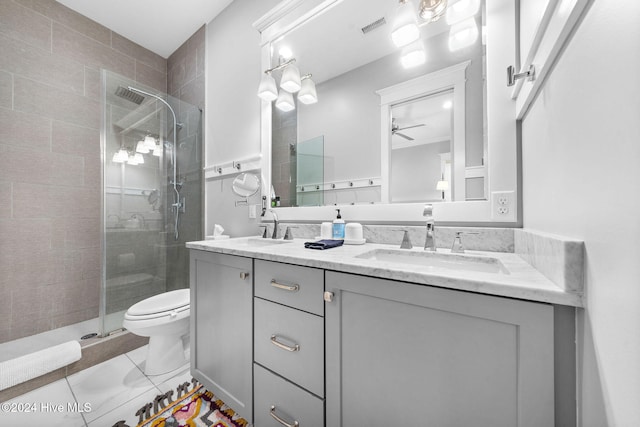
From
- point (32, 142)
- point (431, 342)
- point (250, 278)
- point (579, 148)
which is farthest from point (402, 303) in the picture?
point (32, 142)

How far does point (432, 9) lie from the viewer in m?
1.02

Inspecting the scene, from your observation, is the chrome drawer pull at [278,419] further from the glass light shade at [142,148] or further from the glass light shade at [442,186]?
the glass light shade at [142,148]

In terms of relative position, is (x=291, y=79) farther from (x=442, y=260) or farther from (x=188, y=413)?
(x=188, y=413)

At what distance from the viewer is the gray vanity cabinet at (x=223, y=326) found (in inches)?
37.8

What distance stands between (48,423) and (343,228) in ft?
5.37

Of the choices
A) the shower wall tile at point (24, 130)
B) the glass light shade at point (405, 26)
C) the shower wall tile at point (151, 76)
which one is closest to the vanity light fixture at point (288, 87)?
the glass light shade at point (405, 26)

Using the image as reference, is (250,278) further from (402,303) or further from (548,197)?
(548,197)

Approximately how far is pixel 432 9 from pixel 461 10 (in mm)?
117

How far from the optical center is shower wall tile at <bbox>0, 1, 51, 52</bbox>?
1.69 m

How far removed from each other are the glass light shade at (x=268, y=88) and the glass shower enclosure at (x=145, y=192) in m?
0.91

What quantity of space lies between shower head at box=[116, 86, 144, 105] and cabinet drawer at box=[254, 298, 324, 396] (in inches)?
78.0

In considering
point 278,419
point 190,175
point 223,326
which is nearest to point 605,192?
point 278,419

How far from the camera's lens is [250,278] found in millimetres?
946

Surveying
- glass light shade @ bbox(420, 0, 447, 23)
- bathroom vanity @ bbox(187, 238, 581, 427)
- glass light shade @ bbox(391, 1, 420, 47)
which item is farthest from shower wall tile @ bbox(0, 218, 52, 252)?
glass light shade @ bbox(420, 0, 447, 23)
